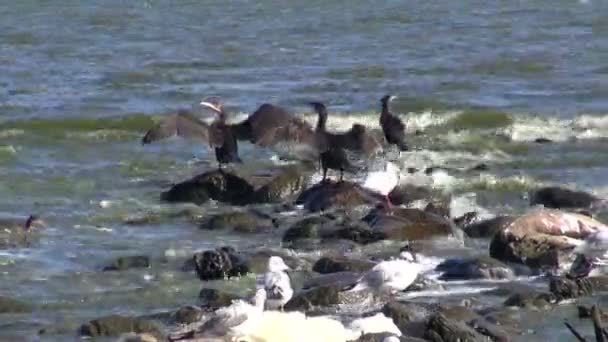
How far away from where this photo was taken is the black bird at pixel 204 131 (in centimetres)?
1396

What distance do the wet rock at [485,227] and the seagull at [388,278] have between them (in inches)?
82.4

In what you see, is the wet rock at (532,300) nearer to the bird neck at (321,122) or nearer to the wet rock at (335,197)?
the wet rock at (335,197)

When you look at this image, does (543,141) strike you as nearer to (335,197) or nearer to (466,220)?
(335,197)

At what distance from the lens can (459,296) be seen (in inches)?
399

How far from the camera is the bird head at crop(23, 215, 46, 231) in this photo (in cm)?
1255

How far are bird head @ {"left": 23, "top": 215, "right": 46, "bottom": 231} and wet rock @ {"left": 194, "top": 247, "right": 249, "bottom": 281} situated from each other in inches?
82.2

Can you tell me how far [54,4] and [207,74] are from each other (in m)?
10.5

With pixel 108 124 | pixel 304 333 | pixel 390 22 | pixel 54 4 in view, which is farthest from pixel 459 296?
pixel 54 4

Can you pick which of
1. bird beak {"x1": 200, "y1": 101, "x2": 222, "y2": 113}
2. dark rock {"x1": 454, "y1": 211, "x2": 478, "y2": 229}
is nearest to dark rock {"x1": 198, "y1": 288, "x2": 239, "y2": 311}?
dark rock {"x1": 454, "y1": 211, "x2": 478, "y2": 229}

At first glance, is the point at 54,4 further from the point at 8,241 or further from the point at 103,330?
the point at 103,330

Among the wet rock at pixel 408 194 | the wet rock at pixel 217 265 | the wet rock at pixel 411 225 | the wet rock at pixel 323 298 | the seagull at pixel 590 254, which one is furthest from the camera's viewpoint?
the wet rock at pixel 408 194

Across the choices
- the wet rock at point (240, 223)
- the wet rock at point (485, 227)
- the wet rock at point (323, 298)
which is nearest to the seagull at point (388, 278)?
the wet rock at point (323, 298)

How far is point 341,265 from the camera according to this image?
1071cm

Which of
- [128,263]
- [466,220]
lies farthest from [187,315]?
[466,220]
